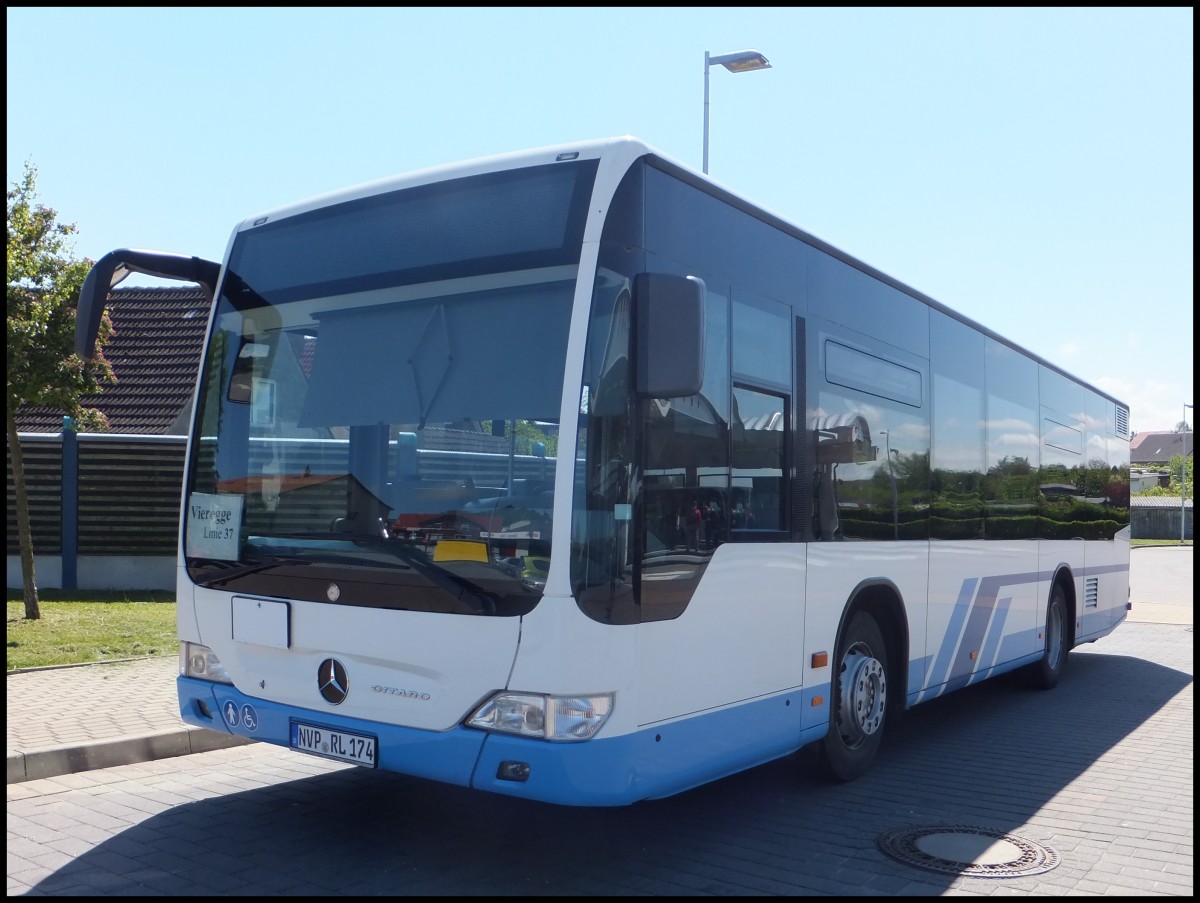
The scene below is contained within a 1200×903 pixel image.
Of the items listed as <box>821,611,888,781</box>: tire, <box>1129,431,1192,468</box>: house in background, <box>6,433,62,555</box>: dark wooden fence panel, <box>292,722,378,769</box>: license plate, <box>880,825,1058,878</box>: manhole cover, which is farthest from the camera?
<box>1129,431,1192,468</box>: house in background

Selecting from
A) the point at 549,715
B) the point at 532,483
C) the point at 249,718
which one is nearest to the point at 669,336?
the point at 532,483

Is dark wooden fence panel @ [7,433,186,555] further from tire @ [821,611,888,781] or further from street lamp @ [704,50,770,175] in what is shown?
tire @ [821,611,888,781]

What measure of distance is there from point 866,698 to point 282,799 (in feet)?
11.1

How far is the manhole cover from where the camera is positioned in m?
5.33

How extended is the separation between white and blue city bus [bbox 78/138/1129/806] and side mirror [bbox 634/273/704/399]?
0.04 ft

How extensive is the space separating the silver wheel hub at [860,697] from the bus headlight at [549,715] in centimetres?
249

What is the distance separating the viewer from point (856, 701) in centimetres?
677

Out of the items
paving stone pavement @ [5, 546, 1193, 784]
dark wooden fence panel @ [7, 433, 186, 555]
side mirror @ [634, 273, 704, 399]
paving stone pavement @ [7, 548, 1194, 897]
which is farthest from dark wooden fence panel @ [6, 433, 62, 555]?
side mirror @ [634, 273, 704, 399]

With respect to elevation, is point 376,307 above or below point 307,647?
above

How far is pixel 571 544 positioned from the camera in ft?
15.0

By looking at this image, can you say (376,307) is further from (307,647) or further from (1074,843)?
(1074,843)

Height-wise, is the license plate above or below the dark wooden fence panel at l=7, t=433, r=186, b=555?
below

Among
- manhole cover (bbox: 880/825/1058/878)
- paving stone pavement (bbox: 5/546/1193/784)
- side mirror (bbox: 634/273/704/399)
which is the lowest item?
manhole cover (bbox: 880/825/1058/878)

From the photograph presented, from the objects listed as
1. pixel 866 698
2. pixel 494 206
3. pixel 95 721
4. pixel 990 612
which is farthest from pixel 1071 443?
pixel 95 721
